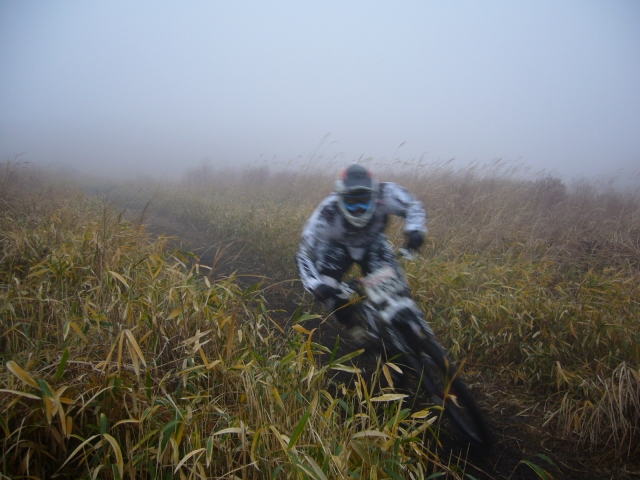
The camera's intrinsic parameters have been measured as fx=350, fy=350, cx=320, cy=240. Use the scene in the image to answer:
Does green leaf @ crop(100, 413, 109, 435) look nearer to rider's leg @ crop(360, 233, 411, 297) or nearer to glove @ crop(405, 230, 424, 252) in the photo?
rider's leg @ crop(360, 233, 411, 297)

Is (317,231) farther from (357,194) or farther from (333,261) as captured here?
(357,194)

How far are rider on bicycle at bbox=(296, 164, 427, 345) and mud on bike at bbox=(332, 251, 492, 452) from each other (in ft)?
0.63

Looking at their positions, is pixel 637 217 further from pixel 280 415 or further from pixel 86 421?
pixel 86 421

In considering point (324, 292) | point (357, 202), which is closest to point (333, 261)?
point (357, 202)

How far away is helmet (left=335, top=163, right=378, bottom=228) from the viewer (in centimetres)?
246

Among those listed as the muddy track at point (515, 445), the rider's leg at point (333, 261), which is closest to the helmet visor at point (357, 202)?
the rider's leg at point (333, 261)

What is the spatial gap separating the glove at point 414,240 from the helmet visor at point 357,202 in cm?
37

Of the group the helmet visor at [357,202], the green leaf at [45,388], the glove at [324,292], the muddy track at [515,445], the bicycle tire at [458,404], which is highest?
the helmet visor at [357,202]

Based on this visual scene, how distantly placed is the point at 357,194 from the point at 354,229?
0.90 ft

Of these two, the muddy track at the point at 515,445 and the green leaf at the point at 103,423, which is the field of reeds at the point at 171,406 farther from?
the muddy track at the point at 515,445

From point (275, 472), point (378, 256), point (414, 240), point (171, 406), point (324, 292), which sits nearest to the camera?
point (275, 472)

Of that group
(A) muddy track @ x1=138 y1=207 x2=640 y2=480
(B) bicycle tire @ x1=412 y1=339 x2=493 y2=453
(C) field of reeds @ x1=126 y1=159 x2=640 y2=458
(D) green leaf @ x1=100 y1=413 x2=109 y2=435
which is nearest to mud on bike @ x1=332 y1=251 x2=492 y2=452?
(B) bicycle tire @ x1=412 y1=339 x2=493 y2=453

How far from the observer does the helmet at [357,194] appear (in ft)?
8.07

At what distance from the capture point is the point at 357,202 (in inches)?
99.3
